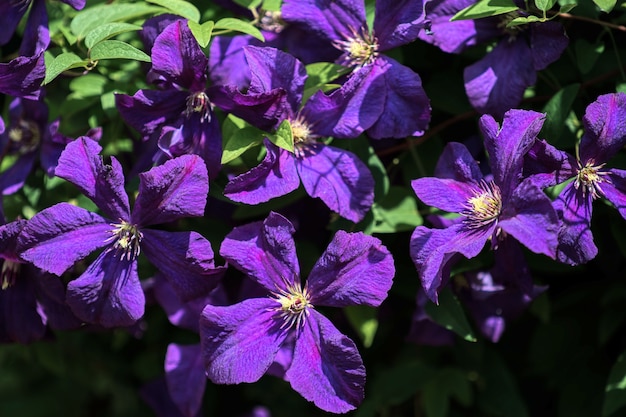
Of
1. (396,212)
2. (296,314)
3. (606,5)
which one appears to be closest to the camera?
(606,5)

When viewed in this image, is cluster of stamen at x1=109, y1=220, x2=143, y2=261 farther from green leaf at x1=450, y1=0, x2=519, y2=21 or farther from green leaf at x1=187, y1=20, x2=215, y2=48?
green leaf at x1=450, y1=0, x2=519, y2=21

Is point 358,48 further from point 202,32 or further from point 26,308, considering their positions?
point 26,308

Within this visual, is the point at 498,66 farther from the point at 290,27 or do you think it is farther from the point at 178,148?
the point at 178,148

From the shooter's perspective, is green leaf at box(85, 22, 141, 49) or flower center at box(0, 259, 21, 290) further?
flower center at box(0, 259, 21, 290)

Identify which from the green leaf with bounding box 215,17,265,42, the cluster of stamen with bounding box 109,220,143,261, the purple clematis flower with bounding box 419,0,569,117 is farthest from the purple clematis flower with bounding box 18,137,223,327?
the purple clematis flower with bounding box 419,0,569,117

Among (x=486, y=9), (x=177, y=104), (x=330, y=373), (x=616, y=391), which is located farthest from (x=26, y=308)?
(x=616, y=391)

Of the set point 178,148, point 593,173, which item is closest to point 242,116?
point 178,148
